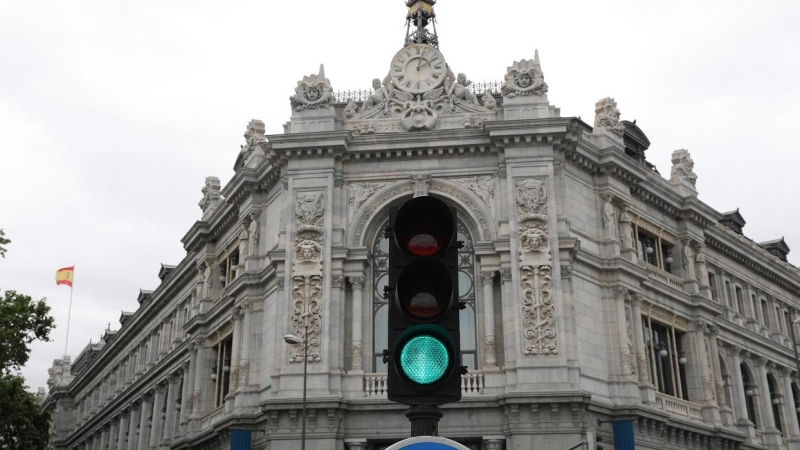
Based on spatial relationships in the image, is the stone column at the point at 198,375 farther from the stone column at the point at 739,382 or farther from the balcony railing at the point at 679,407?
the stone column at the point at 739,382

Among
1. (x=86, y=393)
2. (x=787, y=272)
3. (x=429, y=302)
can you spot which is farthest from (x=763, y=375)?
(x=86, y=393)

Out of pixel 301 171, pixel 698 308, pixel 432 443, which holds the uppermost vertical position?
pixel 301 171

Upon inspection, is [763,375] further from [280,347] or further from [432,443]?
[432,443]

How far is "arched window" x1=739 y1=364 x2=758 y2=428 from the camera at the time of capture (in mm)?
47562

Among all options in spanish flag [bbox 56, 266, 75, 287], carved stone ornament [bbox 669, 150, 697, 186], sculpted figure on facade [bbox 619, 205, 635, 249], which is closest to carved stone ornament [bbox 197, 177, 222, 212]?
sculpted figure on facade [bbox 619, 205, 635, 249]

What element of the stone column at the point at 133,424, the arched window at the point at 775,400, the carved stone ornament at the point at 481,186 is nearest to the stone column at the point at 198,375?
the stone column at the point at 133,424

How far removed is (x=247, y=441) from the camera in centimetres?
3547

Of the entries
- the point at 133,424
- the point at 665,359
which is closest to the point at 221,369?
the point at 133,424

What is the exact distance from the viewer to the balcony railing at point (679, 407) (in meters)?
37.4

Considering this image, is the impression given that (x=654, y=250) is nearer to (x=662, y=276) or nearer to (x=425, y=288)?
(x=662, y=276)

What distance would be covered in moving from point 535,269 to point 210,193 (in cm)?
2244

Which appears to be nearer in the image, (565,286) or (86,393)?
(565,286)

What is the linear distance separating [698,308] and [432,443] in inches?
1557

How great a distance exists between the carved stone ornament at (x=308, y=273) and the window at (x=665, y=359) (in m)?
14.7
